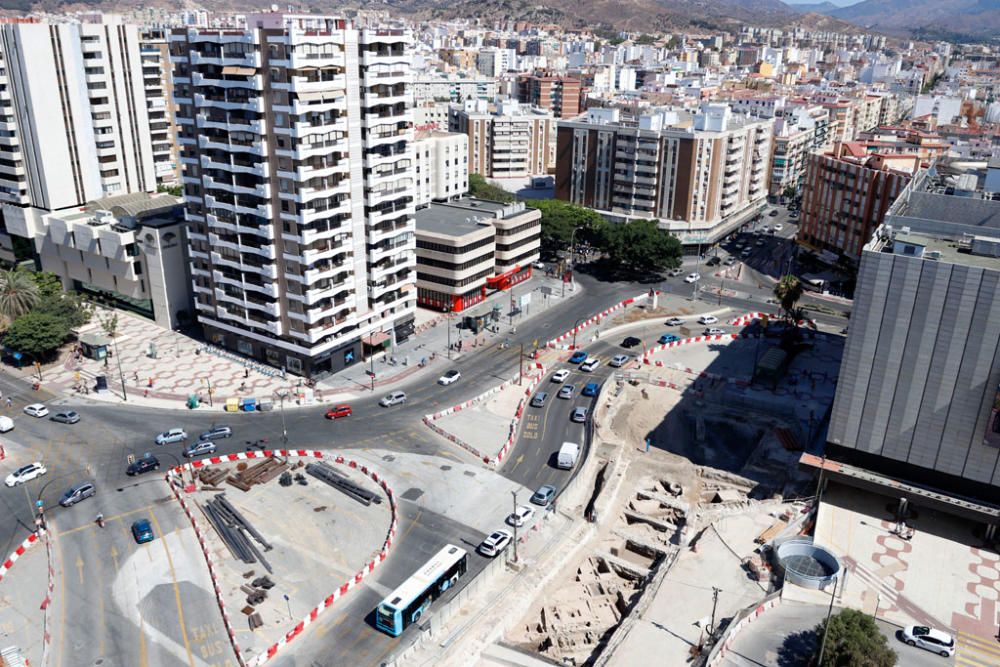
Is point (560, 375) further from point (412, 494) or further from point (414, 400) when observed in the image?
point (412, 494)

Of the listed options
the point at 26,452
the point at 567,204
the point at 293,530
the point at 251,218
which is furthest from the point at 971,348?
the point at 567,204

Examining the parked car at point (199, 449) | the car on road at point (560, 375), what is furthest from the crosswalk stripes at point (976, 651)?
the parked car at point (199, 449)

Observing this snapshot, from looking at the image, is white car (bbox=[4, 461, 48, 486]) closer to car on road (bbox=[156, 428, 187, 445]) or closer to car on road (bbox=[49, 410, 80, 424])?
car on road (bbox=[49, 410, 80, 424])

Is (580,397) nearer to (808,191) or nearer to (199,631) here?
(199,631)

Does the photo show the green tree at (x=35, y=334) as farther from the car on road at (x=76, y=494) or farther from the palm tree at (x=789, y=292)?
the palm tree at (x=789, y=292)

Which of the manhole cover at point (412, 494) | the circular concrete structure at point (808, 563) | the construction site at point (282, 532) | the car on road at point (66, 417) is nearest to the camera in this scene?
the construction site at point (282, 532)

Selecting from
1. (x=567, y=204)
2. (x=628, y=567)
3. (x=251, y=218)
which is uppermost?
(x=251, y=218)

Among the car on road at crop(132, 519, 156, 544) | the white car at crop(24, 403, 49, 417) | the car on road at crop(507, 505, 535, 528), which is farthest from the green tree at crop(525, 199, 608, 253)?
the car on road at crop(132, 519, 156, 544)
